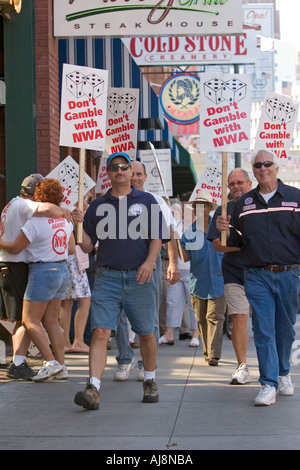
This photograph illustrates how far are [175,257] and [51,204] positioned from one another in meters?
1.28

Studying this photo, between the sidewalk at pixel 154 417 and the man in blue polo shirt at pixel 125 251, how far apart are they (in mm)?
547

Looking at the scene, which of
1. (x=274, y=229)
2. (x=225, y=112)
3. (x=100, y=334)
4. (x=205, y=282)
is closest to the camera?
(x=100, y=334)

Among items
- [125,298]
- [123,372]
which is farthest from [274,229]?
[123,372]

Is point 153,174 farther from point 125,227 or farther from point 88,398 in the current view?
point 88,398

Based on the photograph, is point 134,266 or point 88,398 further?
point 134,266

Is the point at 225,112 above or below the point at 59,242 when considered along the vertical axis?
above

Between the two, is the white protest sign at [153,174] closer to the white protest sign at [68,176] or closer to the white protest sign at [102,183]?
the white protest sign at [102,183]

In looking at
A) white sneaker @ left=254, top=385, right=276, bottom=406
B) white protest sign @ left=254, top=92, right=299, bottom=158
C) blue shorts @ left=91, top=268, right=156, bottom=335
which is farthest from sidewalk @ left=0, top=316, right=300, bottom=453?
white protest sign @ left=254, top=92, right=299, bottom=158

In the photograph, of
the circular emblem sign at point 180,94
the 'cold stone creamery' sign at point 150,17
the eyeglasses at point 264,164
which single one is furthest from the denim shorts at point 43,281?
the circular emblem sign at point 180,94

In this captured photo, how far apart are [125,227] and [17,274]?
69.9 inches

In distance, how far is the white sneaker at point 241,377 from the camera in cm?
877

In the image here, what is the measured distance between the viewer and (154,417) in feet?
23.0
